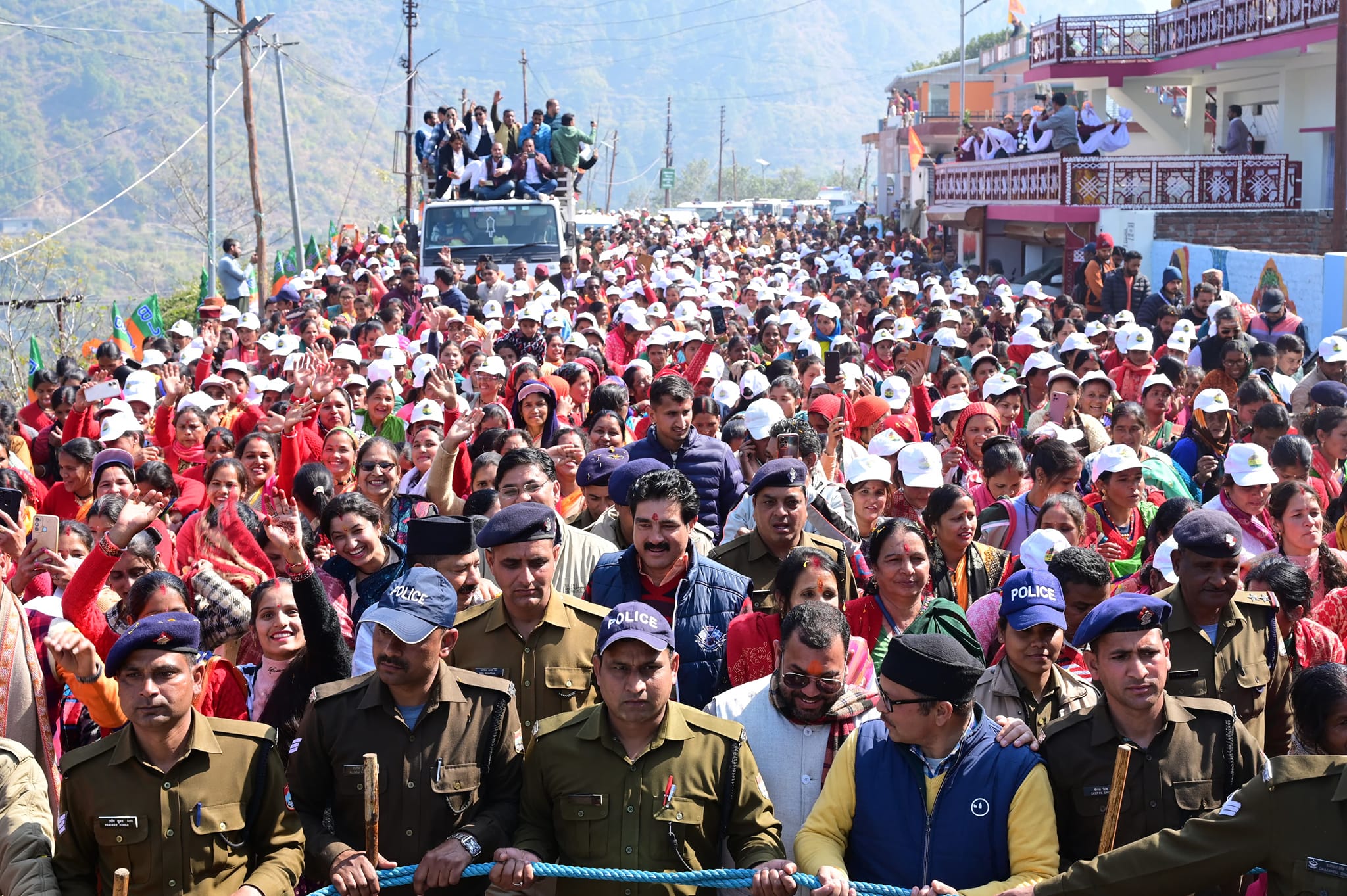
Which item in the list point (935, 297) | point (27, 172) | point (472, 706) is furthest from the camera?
point (27, 172)

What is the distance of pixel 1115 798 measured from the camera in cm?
373

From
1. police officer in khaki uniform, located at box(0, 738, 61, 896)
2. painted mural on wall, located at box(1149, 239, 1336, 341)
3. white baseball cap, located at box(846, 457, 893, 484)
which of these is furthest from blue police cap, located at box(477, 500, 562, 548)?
painted mural on wall, located at box(1149, 239, 1336, 341)

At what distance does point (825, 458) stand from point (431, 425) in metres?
2.30

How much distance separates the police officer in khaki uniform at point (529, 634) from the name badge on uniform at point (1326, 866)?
7.40ft

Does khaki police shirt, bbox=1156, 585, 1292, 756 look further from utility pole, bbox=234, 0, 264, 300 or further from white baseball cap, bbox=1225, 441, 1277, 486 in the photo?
utility pole, bbox=234, 0, 264, 300

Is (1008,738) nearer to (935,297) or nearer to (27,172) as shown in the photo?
(935,297)

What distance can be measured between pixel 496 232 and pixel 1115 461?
14.7 meters

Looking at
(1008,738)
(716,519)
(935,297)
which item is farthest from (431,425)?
(935,297)

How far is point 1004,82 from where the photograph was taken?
59906mm

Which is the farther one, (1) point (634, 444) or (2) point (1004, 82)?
(2) point (1004, 82)

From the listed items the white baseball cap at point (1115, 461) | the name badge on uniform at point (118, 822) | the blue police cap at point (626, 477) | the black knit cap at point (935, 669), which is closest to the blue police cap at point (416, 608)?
the name badge on uniform at point (118, 822)

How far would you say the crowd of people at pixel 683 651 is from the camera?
388cm

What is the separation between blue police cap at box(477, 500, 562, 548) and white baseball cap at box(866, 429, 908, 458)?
331 cm

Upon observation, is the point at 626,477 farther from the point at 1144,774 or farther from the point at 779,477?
the point at 1144,774
